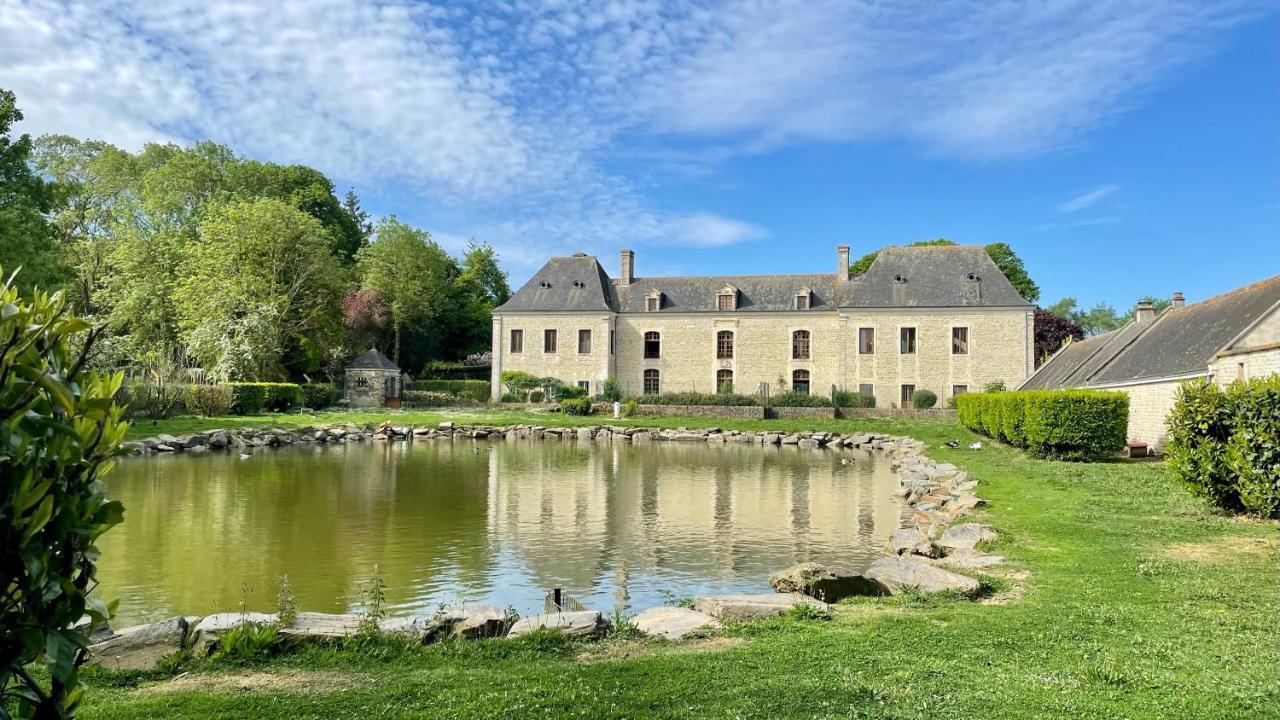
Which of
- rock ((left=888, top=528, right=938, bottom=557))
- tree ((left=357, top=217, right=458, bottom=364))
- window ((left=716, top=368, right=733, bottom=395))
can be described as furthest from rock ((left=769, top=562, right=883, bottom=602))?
tree ((left=357, top=217, right=458, bottom=364))

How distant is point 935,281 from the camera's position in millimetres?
36438

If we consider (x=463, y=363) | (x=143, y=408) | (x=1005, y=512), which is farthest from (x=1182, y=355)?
(x=463, y=363)

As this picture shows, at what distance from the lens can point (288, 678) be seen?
14.3 feet

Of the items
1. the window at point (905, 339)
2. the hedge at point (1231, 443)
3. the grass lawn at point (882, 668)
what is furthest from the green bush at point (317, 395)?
the hedge at point (1231, 443)

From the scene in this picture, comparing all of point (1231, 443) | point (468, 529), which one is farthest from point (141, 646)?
point (1231, 443)

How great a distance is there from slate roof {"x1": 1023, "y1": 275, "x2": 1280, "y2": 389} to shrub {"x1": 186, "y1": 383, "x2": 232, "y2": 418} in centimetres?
Answer: 2790

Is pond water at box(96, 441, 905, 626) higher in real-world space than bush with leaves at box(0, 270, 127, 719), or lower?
lower

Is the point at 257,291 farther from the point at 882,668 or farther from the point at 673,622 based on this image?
the point at 882,668

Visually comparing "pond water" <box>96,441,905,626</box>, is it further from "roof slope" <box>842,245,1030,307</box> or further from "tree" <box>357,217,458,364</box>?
"tree" <box>357,217,458,364</box>

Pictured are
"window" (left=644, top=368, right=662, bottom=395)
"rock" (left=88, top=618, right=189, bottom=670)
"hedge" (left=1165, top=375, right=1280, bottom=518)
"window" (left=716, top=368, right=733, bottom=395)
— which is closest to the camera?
"rock" (left=88, top=618, right=189, bottom=670)

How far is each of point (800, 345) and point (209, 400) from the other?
2582 centimetres

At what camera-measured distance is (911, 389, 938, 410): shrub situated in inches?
1350

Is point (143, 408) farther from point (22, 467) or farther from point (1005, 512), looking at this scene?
point (22, 467)

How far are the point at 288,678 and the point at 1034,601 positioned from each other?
5.10 m
